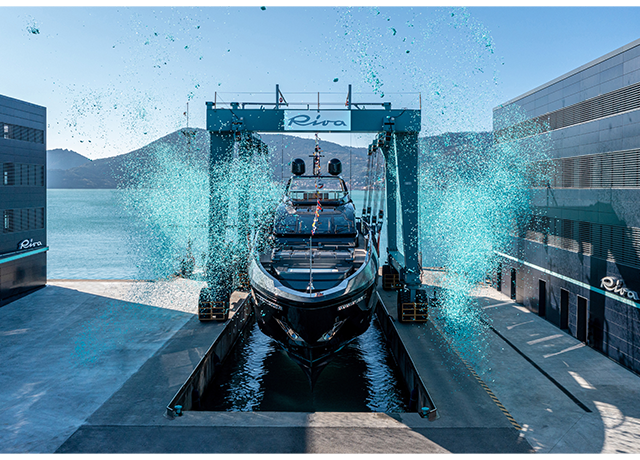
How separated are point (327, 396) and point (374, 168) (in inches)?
572

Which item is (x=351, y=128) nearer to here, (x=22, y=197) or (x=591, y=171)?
(x=591, y=171)

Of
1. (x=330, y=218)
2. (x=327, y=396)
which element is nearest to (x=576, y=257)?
(x=330, y=218)

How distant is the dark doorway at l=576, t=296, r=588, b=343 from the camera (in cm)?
1320

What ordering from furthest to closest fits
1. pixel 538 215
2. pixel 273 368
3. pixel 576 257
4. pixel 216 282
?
1. pixel 538 215
2. pixel 216 282
3. pixel 576 257
4. pixel 273 368

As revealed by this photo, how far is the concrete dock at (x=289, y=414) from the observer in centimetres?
745

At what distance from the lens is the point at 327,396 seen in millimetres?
10938

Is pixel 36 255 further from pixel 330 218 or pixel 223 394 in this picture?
pixel 330 218

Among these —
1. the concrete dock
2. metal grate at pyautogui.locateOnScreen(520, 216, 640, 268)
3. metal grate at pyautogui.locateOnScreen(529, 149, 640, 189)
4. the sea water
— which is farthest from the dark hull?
the sea water

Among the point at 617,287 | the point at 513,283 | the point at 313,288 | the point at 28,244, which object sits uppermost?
the point at 28,244

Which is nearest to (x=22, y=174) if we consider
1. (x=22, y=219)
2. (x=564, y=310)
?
(x=22, y=219)

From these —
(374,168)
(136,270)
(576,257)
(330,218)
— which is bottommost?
(136,270)

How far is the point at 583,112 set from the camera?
544 inches

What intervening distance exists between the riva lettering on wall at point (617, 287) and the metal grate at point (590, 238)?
561 mm

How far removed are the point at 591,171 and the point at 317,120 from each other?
9.47 m
